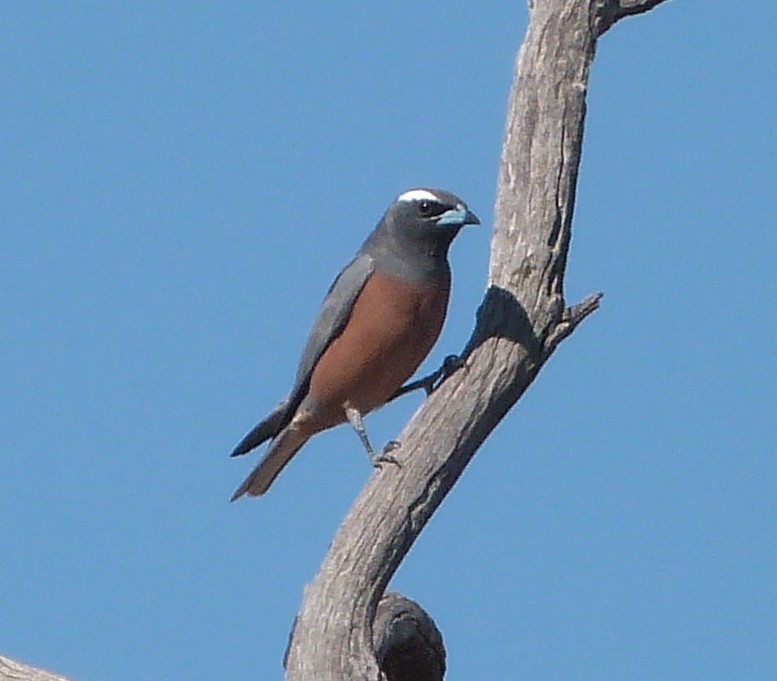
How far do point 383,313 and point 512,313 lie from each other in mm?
1508

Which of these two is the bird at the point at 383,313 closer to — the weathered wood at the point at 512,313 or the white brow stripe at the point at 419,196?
the white brow stripe at the point at 419,196

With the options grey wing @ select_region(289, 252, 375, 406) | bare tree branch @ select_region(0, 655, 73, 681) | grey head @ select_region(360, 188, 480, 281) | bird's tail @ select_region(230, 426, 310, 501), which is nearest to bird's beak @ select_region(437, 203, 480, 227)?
grey head @ select_region(360, 188, 480, 281)

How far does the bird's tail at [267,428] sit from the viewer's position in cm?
1088

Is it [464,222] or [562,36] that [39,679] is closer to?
[464,222]

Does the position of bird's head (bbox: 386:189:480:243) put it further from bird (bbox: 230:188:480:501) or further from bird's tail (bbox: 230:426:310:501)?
bird's tail (bbox: 230:426:310:501)

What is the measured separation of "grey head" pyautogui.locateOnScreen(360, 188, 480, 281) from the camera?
10102 millimetres

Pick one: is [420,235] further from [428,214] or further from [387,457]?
[387,457]

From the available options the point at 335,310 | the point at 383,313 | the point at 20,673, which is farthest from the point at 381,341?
the point at 20,673

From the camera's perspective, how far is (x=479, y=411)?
857cm

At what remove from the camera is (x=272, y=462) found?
11117mm

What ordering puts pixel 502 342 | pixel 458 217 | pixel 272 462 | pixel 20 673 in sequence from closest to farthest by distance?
pixel 20 673 < pixel 502 342 < pixel 458 217 < pixel 272 462

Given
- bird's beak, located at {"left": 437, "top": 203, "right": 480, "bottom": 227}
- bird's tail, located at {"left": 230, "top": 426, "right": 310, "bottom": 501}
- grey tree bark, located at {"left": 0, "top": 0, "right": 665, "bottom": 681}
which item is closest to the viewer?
grey tree bark, located at {"left": 0, "top": 0, "right": 665, "bottom": 681}

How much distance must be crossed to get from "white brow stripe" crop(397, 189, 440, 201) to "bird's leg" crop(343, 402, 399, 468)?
1334mm

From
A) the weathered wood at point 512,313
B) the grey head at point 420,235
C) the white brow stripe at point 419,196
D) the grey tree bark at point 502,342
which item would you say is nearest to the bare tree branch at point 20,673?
the grey tree bark at point 502,342
